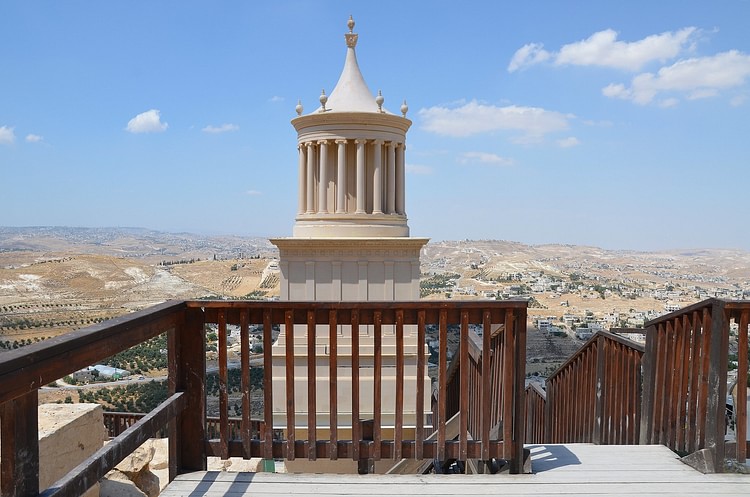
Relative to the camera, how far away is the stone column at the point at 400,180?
14539 millimetres

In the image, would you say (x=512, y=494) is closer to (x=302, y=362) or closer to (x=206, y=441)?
(x=206, y=441)

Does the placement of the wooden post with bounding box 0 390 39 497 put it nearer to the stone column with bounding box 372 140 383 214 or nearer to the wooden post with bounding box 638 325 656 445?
the wooden post with bounding box 638 325 656 445

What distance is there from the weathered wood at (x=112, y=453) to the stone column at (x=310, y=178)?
1068cm

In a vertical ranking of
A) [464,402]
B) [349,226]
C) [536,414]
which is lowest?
[536,414]

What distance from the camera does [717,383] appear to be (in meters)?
4.05

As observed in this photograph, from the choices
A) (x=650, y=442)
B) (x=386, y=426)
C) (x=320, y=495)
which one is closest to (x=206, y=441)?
(x=320, y=495)

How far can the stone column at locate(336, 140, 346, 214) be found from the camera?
45.7 feet

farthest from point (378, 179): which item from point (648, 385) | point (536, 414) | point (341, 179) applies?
point (648, 385)

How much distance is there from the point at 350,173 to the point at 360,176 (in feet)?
1.31

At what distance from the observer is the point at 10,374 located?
214 centimetres

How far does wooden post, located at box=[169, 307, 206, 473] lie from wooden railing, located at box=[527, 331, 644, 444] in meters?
3.57

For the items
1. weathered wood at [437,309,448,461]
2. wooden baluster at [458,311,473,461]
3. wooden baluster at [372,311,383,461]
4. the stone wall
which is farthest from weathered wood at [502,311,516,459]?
the stone wall

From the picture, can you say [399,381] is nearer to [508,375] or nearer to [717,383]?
[508,375]

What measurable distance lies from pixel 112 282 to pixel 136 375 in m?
82.0
